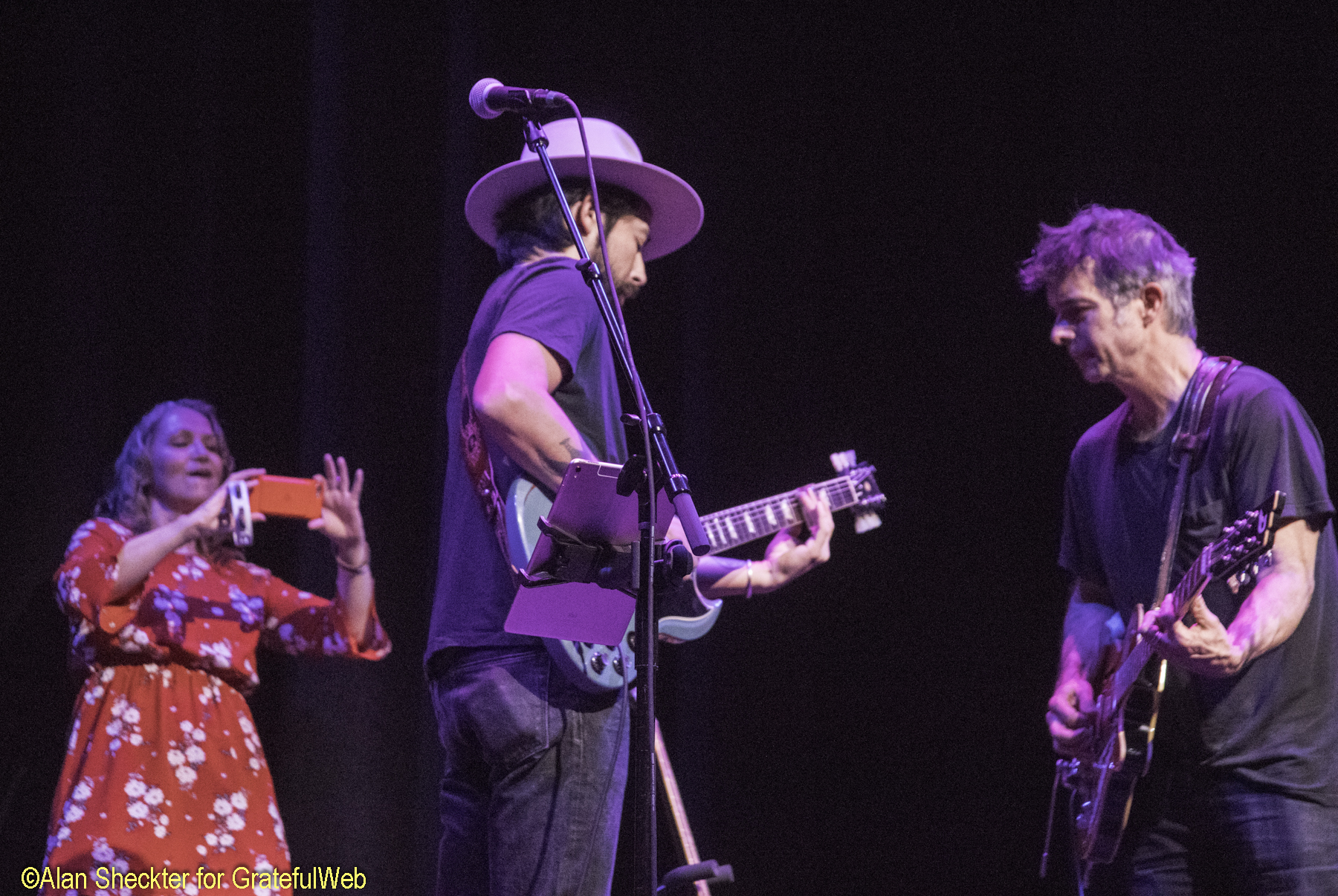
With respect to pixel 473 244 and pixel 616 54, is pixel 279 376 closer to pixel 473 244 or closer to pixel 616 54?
pixel 473 244

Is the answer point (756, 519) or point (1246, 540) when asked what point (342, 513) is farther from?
point (1246, 540)

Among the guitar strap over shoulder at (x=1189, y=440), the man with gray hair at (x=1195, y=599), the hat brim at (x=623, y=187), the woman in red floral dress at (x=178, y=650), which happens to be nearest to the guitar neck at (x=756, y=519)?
the hat brim at (x=623, y=187)

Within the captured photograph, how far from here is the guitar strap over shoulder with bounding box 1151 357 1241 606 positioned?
2381mm

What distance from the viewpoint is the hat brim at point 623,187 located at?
2562mm

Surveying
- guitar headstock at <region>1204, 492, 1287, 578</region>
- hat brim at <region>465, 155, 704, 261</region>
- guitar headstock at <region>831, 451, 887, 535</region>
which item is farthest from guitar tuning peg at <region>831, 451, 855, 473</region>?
guitar headstock at <region>1204, 492, 1287, 578</region>

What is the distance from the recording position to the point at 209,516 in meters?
3.34

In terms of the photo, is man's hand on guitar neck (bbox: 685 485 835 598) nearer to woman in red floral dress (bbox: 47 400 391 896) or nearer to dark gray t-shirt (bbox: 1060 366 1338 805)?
dark gray t-shirt (bbox: 1060 366 1338 805)

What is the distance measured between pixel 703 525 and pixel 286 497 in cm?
150

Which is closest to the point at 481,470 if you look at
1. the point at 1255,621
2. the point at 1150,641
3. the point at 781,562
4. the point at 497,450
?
the point at 497,450

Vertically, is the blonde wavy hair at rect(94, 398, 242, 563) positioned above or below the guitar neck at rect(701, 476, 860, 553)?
above

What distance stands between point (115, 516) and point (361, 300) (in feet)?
3.31

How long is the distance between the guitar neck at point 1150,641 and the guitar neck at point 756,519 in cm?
110

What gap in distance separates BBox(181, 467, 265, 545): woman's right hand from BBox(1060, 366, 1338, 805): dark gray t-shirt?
231 centimetres

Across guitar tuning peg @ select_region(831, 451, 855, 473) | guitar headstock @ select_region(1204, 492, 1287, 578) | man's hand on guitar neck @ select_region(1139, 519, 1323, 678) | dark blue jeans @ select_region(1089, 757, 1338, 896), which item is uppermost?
guitar tuning peg @ select_region(831, 451, 855, 473)
